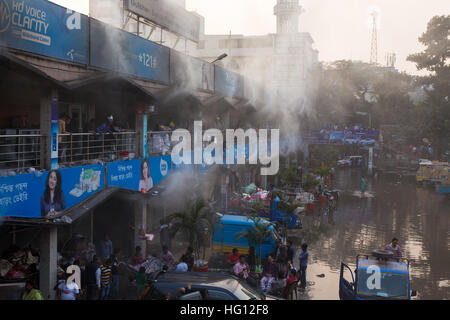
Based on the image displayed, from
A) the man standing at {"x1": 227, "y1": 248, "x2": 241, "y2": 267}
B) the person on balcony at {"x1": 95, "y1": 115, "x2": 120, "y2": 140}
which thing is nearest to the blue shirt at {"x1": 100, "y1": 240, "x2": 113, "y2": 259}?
the person on balcony at {"x1": 95, "y1": 115, "x2": 120, "y2": 140}

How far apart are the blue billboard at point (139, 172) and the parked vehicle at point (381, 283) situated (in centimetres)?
654

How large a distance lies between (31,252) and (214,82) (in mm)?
12728

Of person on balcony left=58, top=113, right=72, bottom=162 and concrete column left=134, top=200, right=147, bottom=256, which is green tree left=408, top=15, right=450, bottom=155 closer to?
concrete column left=134, top=200, right=147, bottom=256

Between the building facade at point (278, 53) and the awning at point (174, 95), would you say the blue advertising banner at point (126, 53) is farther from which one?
the building facade at point (278, 53)

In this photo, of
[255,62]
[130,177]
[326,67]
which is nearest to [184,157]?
[130,177]

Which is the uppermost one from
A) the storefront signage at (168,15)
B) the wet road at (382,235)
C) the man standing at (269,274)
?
the storefront signage at (168,15)

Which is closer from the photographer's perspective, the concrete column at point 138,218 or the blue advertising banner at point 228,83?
the concrete column at point 138,218

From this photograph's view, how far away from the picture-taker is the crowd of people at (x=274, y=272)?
35.8 feet

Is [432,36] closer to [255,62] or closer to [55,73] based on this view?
[255,62]

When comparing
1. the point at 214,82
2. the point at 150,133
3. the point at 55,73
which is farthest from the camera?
the point at 214,82

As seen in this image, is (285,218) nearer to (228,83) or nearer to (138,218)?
(138,218)

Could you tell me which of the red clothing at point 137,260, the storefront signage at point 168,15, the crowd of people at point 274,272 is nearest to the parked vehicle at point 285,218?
the crowd of people at point 274,272

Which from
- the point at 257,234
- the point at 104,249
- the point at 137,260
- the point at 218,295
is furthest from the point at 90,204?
the point at 257,234
